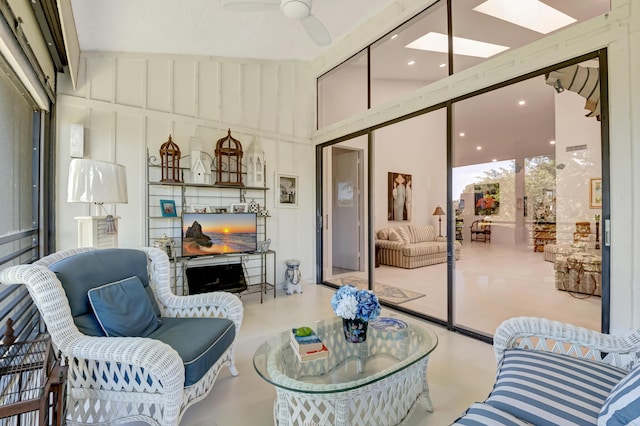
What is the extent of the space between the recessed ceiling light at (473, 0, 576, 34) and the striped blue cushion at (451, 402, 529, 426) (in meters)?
2.97

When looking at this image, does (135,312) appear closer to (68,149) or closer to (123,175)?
(123,175)

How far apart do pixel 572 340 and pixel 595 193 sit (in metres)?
1.59

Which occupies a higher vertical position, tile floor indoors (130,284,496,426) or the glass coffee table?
the glass coffee table

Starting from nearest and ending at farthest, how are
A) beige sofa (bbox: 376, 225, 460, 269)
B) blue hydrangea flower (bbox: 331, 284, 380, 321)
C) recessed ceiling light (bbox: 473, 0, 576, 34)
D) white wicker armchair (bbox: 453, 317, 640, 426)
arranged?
white wicker armchair (bbox: 453, 317, 640, 426) < blue hydrangea flower (bbox: 331, 284, 380, 321) < recessed ceiling light (bbox: 473, 0, 576, 34) < beige sofa (bbox: 376, 225, 460, 269)

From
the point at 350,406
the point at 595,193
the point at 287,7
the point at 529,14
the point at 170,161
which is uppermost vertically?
the point at 529,14

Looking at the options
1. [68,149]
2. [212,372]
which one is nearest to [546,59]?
[212,372]

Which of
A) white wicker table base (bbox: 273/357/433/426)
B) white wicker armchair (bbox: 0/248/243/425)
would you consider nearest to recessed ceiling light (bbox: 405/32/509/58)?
white wicker table base (bbox: 273/357/433/426)

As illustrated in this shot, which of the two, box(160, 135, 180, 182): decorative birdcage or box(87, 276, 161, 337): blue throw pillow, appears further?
box(160, 135, 180, 182): decorative birdcage

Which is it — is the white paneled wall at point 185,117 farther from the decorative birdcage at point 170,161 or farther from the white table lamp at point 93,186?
the white table lamp at point 93,186

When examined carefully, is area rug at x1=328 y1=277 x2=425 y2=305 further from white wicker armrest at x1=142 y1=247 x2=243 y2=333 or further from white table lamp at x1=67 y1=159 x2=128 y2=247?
white table lamp at x1=67 y1=159 x2=128 y2=247

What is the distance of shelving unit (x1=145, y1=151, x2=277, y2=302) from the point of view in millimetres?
3852

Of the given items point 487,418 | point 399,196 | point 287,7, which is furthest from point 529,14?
point 399,196

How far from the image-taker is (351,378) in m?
1.62

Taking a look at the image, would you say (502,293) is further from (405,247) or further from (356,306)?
(356,306)
